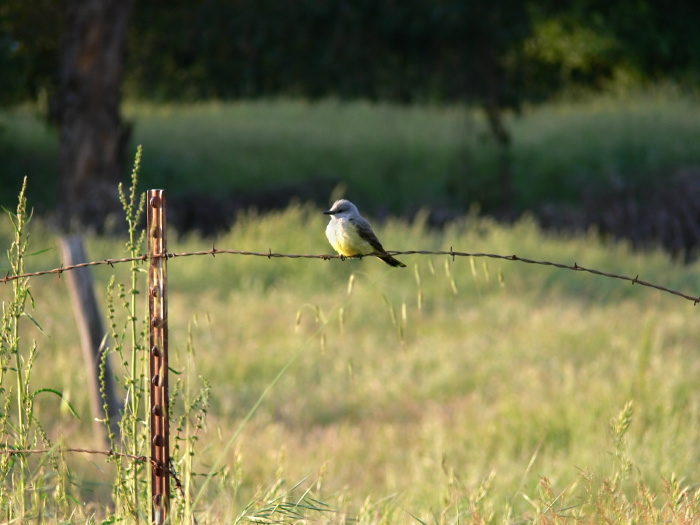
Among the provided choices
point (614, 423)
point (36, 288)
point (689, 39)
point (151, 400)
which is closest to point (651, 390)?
point (614, 423)

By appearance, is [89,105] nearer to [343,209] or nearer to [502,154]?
[502,154]

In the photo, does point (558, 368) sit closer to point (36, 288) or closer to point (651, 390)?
point (651, 390)

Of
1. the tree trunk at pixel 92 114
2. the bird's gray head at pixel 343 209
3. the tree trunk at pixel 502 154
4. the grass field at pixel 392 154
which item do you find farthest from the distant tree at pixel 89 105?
the bird's gray head at pixel 343 209

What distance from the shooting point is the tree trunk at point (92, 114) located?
47.9 feet

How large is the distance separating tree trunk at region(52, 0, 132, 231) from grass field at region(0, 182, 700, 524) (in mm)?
2044

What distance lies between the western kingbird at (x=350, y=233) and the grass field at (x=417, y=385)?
25 centimetres

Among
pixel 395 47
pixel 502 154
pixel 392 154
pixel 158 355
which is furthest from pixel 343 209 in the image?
pixel 395 47

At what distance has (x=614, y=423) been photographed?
10.4 ft

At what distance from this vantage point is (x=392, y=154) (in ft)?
67.6

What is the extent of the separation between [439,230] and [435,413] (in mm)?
9345

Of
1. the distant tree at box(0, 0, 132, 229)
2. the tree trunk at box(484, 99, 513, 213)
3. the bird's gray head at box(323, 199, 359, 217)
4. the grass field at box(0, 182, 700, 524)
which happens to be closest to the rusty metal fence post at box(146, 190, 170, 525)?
the grass field at box(0, 182, 700, 524)

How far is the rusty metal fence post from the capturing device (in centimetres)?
284

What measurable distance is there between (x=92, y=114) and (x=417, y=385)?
910 centimetres

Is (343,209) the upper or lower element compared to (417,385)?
upper
